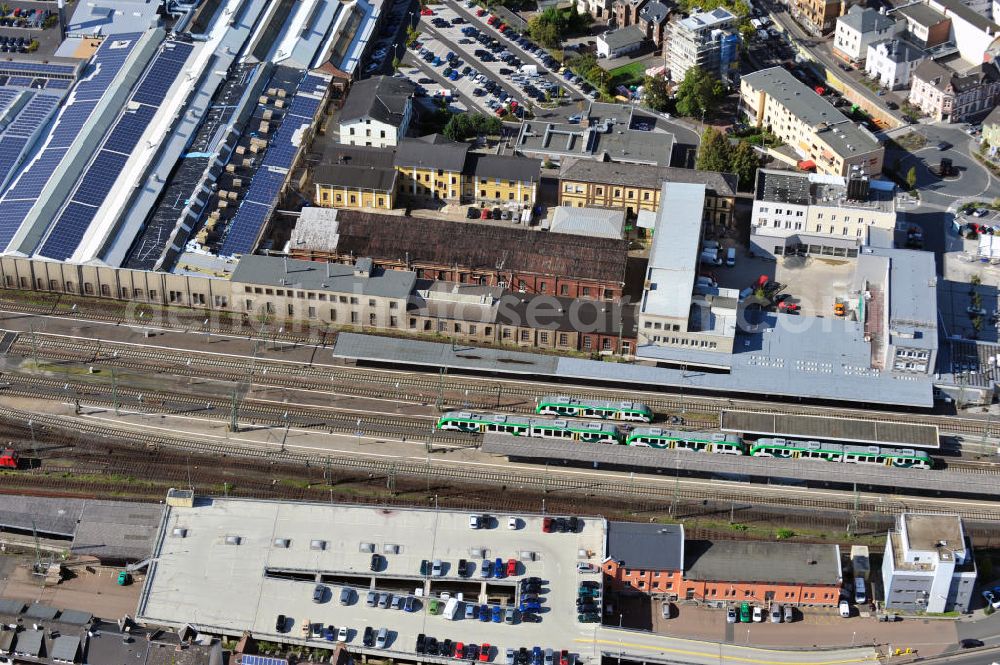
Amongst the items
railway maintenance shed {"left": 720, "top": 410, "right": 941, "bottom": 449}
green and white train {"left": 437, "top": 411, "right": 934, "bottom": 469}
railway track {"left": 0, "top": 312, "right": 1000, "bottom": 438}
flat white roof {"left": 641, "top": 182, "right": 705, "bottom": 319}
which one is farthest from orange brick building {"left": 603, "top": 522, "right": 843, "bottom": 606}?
flat white roof {"left": 641, "top": 182, "right": 705, "bottom": 319}

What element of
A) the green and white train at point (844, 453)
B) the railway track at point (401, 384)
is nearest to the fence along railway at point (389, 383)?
the railway track at point (401, 384)

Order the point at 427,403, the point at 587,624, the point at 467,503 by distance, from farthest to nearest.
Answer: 1. the point at 427,403
2. the point at 467,503
3. the point at 587,624

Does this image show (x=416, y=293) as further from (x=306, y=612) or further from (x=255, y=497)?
(x=306, y=612)

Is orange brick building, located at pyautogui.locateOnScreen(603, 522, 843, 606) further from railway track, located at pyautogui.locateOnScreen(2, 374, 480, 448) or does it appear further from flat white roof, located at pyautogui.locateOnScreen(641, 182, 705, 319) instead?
flat white roof, located at pyautogui.locateOnScreen(641, 182, 705, 319)

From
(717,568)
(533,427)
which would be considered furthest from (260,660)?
(717,568)

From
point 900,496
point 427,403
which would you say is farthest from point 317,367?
point 900,496

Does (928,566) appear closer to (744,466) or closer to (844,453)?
(844,453)
